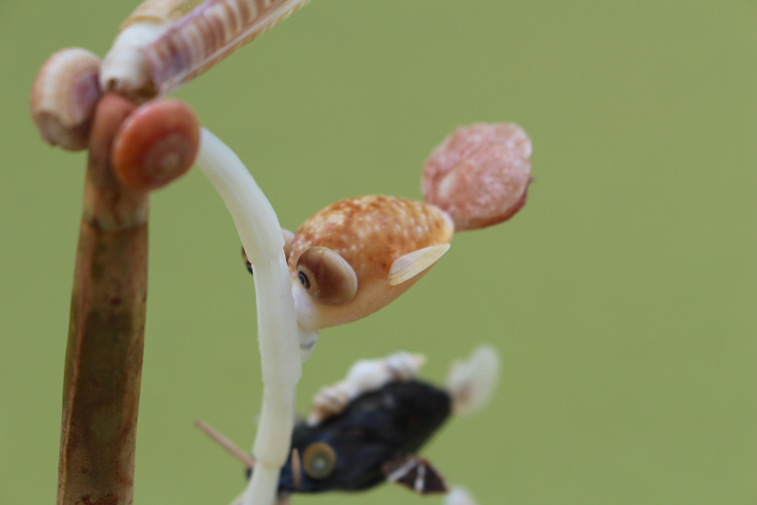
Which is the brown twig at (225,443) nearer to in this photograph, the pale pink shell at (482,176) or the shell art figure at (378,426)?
the shell art figure at (378,426)

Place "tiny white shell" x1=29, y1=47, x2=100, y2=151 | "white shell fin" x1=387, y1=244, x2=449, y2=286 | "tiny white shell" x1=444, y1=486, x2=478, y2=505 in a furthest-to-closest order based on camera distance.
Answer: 1. "tiny white shell" x1=444, y1=486, x2=478, y2=505
2. "white shell fin" x1=387, y1=244, x2=449, y2=286
3. "tiny white shell" x1=29, y1=47, x2=100, y2=151

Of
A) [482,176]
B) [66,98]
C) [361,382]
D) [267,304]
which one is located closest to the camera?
[66,98]

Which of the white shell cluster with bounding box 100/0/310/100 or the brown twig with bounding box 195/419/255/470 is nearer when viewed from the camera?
the white shell cluster with bounding box 100/0/310/100

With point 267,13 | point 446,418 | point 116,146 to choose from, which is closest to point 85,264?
point 116,146

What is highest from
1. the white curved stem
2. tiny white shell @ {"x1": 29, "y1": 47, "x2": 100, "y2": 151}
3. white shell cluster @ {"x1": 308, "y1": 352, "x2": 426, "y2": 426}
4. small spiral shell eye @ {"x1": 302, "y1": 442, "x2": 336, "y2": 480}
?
tiny white shell @ {"x1": 29, "y1": 47, "x2": 100, "y2": 151}

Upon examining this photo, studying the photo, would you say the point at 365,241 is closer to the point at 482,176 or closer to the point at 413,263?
the point at 413,263

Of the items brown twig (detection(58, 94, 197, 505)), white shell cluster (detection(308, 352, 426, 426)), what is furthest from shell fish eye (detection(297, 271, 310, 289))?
white shell cluster (detection(308, 352, 426, 426))

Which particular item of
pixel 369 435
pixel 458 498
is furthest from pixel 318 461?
pixel 458 498

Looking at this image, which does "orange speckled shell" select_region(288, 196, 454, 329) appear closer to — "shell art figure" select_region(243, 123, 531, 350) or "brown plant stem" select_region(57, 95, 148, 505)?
"shell art figure" select_region(243, 123, 531, 350)
